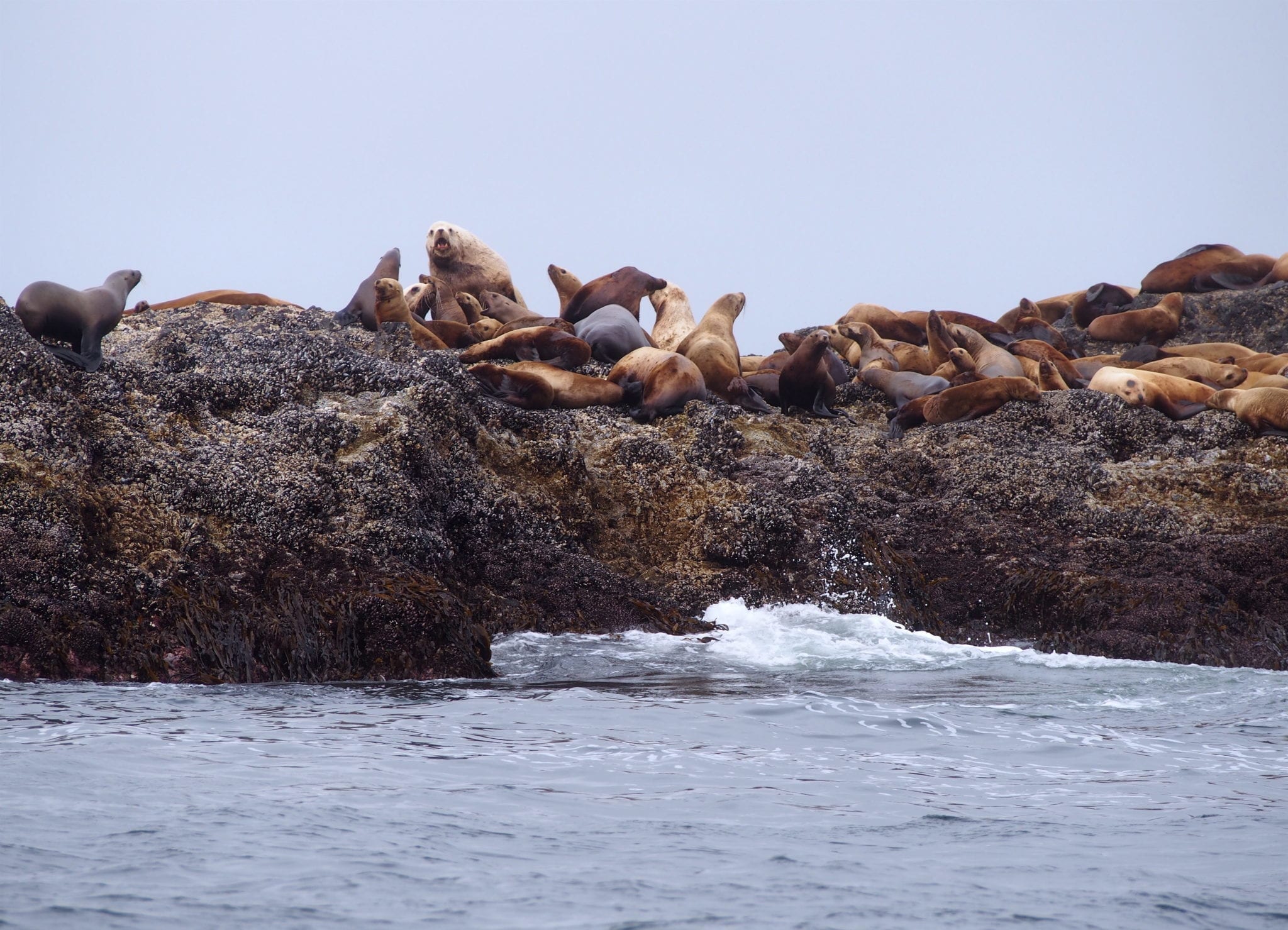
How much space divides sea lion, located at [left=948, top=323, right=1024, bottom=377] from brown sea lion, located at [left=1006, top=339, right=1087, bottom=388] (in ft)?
0.61

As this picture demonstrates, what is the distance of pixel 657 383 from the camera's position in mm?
9336

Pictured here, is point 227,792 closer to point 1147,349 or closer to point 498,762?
point 498,762

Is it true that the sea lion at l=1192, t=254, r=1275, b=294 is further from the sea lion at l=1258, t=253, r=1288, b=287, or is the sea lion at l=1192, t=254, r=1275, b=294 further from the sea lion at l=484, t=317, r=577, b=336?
the sea lion at l=484, t=317, r=577, b=336

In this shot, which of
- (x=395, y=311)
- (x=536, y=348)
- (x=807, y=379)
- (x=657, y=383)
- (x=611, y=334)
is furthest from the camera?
(x=611, y=334)

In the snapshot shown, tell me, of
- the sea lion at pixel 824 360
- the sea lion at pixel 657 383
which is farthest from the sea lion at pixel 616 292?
the sea lion at pixel 657 383

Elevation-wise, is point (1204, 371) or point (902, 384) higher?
point (1204, 371)

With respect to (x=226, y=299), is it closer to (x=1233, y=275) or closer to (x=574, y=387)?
(x=574, y=387)

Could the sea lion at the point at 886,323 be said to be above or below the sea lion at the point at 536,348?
above

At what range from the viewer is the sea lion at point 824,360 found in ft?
36.2

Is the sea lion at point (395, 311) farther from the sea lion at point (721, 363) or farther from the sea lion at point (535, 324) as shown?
the sea lion at point (721, 363)

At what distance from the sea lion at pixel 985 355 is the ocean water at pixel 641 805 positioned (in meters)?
6.26

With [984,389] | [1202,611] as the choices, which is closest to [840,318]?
[984,389]

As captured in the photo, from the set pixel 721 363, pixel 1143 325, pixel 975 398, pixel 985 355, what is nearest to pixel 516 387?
pixel 721 363

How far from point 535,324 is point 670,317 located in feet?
6.40
